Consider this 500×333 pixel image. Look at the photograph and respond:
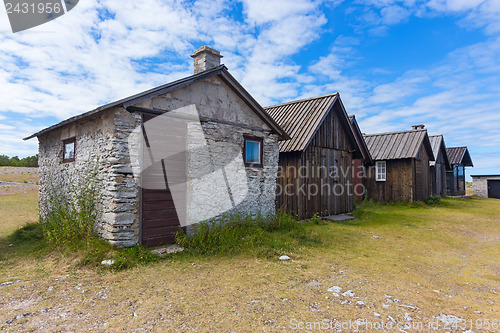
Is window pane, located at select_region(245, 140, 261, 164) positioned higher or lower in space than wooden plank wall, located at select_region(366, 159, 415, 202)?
higher

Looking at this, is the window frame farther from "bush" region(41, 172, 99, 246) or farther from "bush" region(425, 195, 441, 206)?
"bush" region(425, 195, 441, 206)

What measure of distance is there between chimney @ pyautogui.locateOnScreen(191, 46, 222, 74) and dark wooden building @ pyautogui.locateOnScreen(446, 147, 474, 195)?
2870 centimetres

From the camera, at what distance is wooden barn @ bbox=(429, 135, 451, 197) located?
22984mm

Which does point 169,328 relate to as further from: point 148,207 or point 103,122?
point 103,122

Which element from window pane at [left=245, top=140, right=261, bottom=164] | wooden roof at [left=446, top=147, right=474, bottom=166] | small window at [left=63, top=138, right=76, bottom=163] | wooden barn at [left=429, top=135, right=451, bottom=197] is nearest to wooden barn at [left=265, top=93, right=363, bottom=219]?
window pane at [left=245, top=140, right=261, bottom=164]

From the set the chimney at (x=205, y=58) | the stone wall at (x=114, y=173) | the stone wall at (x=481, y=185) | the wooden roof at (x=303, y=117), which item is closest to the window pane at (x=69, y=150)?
the stone wall at (x=114, y=173)

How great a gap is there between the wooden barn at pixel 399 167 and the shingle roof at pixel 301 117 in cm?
862

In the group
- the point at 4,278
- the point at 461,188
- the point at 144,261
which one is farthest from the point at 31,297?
the point at 461,188

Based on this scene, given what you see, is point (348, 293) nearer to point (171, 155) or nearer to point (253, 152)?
point (171, 155)

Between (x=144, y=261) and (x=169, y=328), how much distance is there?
2.90 m

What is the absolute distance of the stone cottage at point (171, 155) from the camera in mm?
6582

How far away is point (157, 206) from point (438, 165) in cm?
2565

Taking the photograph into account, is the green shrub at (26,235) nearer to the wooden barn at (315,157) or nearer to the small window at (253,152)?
the small window at (253,152)

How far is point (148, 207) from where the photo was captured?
696 centimetres
